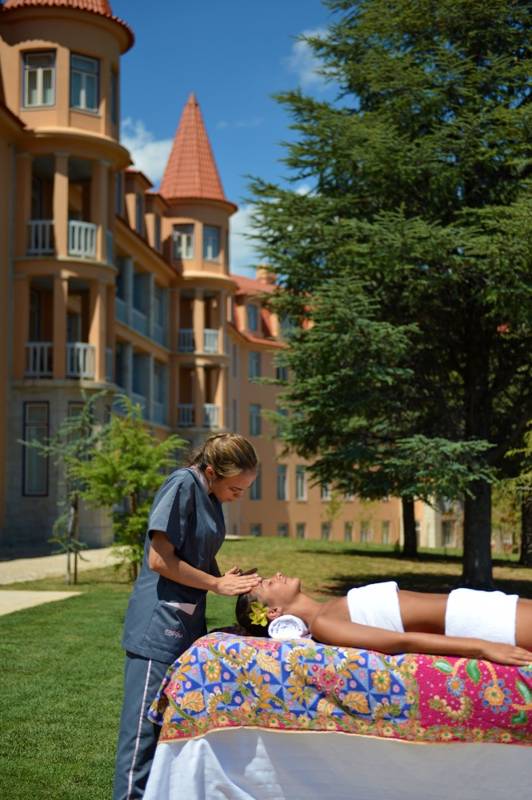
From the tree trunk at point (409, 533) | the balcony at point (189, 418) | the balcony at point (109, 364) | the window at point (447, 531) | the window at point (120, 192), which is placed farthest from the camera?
the window at point (447, 531)

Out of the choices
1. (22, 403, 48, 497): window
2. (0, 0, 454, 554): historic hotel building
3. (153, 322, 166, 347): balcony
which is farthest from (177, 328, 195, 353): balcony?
(22, 403, 48, 497): window

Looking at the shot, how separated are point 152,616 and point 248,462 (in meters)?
0.80

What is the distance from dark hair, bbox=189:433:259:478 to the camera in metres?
4.57

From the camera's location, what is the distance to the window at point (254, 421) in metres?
54.5

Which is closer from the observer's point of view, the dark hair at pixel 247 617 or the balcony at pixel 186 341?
the dark hair at pixel 247 617

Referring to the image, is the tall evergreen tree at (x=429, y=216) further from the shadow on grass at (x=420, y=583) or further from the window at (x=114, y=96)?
the window at (x=114, y=96)

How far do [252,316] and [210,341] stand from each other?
15085 millimetres

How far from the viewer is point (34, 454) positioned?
26531mm

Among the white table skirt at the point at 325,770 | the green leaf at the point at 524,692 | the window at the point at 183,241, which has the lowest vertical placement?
the white table skirt at the point at 325,770

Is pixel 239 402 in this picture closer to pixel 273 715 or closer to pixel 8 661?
pixel 8 661

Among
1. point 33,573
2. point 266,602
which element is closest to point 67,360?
point 33,573

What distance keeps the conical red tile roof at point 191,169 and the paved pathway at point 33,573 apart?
19.4 m

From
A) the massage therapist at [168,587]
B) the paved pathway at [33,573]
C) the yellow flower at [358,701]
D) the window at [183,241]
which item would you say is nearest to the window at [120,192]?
the window at [183,241]

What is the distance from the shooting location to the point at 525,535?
26.2m
